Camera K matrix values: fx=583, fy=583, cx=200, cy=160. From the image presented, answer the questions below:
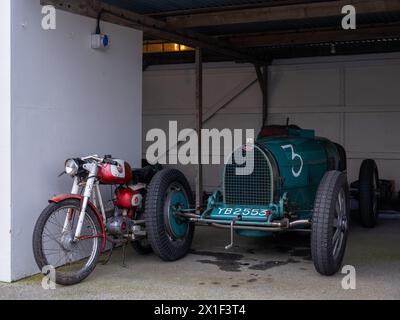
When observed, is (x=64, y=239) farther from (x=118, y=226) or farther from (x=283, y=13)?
(x=283, y=13)

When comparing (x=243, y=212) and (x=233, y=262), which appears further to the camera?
(x=233, y=262)

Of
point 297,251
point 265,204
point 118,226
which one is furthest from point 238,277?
point 297,251

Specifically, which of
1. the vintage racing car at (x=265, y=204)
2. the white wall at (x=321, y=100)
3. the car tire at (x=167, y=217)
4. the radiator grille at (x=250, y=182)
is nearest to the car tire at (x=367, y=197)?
the vintage racing car at (x=265, y=204)

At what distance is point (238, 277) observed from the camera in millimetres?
5512

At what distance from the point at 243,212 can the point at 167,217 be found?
780 mm

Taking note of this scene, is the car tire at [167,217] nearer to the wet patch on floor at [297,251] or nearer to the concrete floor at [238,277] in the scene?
the concrete floor at [238,277]

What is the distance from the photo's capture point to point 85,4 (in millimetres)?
6129

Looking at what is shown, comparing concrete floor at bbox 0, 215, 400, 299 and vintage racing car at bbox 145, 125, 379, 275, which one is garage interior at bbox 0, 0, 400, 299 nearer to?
concrete floor at bbox 0, 215, 400, 299

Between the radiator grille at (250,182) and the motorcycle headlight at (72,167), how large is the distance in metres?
1.65

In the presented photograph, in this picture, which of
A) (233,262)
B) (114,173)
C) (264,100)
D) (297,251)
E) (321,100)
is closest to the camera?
(114,173)

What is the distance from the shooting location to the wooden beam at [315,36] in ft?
28.1

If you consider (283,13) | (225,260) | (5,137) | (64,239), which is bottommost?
(225,260)

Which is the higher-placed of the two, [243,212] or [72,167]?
[72,167]
